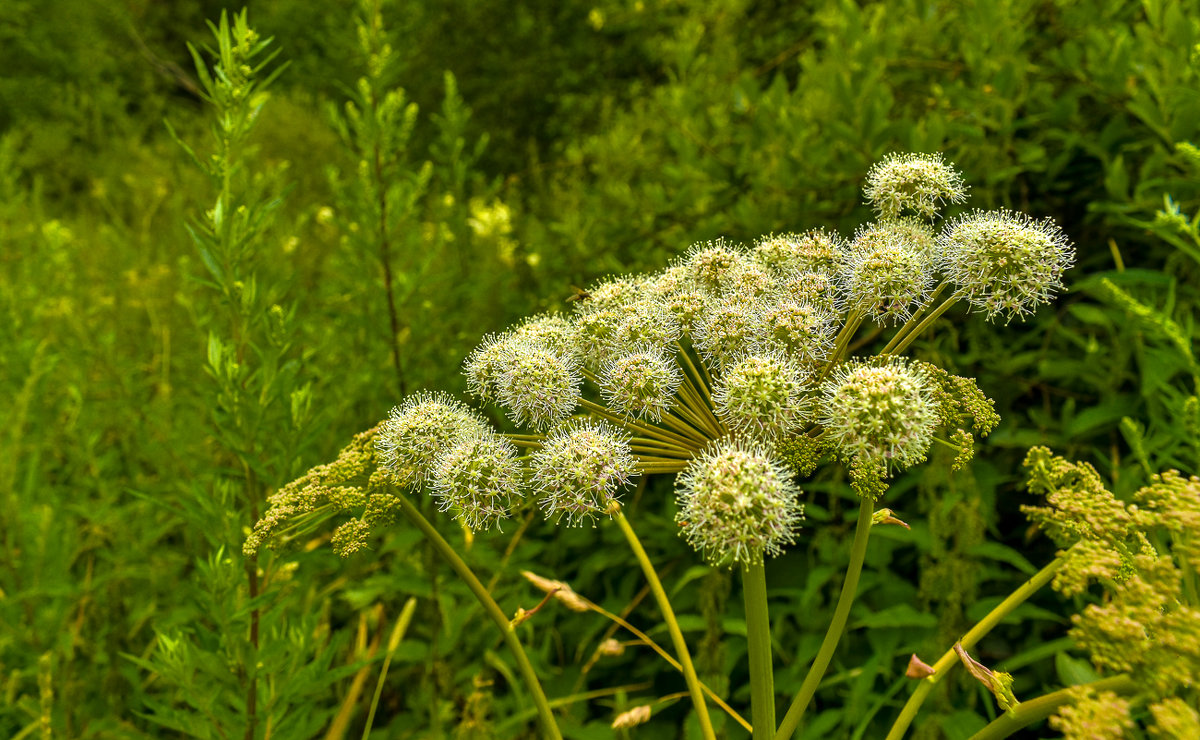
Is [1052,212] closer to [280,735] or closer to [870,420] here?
[870,420]

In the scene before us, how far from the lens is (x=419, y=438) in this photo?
4.79 ft

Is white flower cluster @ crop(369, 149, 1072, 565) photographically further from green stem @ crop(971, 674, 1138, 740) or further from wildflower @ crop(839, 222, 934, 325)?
green stem @ crop(971, 674, 1138, 740)

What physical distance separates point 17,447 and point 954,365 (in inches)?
141

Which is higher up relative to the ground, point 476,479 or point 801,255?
point 801,255

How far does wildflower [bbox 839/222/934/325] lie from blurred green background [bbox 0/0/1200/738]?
71 centimetres

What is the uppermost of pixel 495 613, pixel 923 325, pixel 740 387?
pixel 923 325

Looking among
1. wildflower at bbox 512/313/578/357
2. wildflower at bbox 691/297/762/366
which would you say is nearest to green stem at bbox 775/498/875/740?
wildflower at bbox 691/297/762/366

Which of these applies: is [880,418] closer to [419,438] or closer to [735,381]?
[735,381]

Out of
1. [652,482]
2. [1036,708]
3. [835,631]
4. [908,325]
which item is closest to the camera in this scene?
[1036,708]

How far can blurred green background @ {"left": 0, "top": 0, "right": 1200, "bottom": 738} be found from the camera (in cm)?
214

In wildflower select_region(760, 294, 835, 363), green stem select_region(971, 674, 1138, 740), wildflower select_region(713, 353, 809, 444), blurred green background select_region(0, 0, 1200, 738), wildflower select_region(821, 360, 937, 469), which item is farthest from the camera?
blurred green background select_region(0, 0, 1200, 738)

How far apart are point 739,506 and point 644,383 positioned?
37cm

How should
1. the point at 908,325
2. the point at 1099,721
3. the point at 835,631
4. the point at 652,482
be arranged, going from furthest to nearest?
1. the point at 652,482
2. the point at 908,325
3. the point at 835,631
4. the point at 1099,721

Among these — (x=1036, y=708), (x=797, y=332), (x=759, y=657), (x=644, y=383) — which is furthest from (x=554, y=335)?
(x=1036, y=708)
